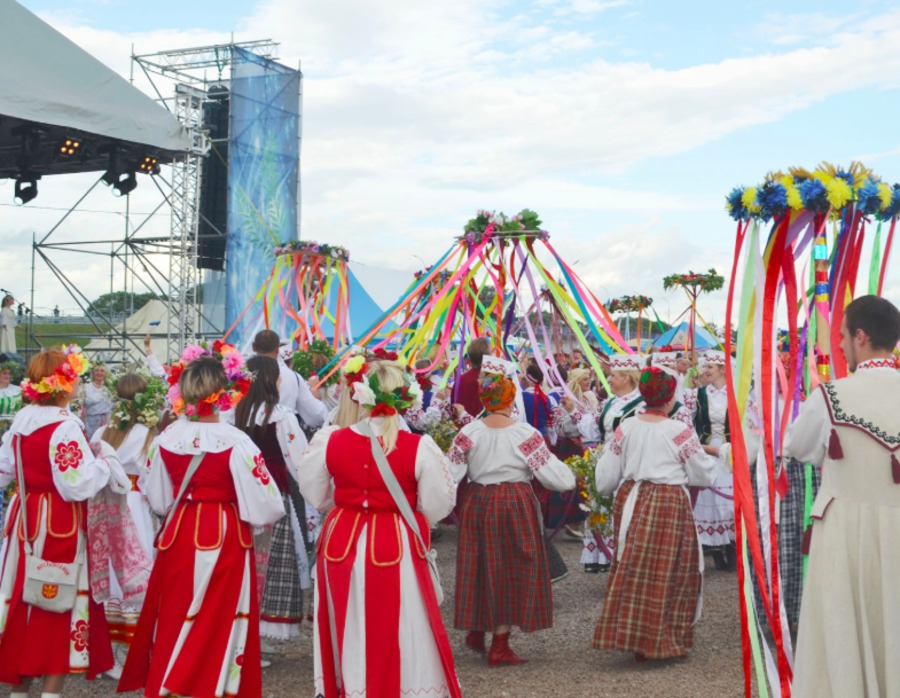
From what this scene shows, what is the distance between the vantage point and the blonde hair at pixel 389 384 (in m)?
4.31

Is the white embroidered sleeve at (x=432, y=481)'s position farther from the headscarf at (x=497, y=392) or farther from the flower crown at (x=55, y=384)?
the flower crown at (x=55, y=384)

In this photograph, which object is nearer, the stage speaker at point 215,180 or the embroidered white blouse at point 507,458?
the embroidered white blouse at point 507,458

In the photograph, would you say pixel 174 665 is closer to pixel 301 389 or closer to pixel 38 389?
pixel 38 389

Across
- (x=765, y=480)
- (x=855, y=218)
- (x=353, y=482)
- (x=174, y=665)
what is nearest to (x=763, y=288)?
(x=855, y=218)

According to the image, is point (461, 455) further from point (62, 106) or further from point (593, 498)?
point (62, 106)

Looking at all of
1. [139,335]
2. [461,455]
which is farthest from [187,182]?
[461,455]

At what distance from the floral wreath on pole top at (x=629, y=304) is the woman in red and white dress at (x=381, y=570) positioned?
48.7 ft

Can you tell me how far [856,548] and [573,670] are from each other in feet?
8.01

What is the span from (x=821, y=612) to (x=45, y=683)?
3.49 meters

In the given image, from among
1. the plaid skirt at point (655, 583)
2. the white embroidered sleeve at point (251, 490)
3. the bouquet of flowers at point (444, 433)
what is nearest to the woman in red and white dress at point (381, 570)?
the white embroidered sleeve at point (251, 490)

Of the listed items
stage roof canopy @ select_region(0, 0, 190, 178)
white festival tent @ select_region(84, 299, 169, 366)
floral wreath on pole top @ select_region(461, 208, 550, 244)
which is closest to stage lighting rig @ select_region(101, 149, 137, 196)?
stage roof canopy @ select_region(0, 0, 190, 178)

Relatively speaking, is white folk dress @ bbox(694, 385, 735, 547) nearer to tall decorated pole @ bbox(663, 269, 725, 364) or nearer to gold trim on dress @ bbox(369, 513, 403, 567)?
gold trim on dress @ bbox(369, 513, 403, 567)

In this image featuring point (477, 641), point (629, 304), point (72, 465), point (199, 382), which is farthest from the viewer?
point (629, 304)

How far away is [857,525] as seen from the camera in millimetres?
3484
